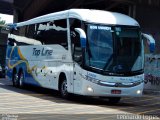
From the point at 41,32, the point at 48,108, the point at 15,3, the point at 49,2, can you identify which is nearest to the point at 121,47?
the point at 48,108

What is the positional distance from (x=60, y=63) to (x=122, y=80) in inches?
125

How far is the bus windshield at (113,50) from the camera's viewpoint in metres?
17.2

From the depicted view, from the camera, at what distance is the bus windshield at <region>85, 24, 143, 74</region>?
17.2m

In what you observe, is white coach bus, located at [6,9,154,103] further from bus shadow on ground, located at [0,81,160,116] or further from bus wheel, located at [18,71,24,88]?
bus wheel, located at [18,71,24,88]

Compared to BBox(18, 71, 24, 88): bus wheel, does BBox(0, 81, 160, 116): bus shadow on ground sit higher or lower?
lower

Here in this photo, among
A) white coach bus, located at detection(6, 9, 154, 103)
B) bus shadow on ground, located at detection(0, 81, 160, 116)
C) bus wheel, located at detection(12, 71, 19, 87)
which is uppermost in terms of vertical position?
white coach bus, located at detection(6, 9, 154, 103)

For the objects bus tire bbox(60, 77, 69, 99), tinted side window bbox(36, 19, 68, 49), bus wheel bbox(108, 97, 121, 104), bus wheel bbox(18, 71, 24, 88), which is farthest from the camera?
bus wheel bbox(18, 71, 24, 88)

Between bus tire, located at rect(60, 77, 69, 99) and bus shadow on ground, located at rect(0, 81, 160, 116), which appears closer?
bus shadow on ground, located at rect(0, 81, 160, 116)

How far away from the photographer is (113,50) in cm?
1742

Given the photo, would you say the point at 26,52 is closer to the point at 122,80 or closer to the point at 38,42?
the point at 38,42

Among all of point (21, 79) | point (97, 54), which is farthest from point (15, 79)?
point (97, 54)

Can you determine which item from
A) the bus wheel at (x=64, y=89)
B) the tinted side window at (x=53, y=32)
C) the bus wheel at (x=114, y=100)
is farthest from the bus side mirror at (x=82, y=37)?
the bus wheel at (x=114, y=100)

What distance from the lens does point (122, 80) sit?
56.9 ft

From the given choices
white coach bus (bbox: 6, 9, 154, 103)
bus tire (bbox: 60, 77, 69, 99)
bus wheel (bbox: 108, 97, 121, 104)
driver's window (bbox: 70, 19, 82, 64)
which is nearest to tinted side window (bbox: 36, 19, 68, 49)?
white coach bus (bbox: 6, 9, 154, 103)
